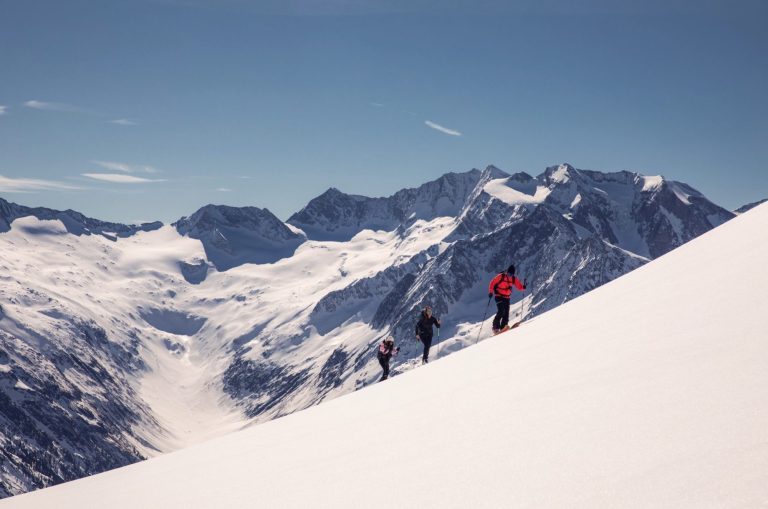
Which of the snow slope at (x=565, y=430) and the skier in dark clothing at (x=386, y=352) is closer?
the snow slope at (x=565, y=430)

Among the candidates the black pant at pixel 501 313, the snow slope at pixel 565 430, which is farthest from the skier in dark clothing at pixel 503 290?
the snow slope at pixel 565 430

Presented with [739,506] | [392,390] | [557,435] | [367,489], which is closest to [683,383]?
[557,435]

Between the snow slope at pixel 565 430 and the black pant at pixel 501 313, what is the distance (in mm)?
8716

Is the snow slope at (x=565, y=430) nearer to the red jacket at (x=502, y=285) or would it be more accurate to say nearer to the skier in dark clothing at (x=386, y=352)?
the red jacket at (x=502, y=285)

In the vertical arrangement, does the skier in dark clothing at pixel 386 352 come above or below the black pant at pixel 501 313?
below

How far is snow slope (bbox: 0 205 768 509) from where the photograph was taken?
4.01m

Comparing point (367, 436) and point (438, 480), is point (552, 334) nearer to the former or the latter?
point (367, 436)

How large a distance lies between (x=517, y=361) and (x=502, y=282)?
1091 centimetres

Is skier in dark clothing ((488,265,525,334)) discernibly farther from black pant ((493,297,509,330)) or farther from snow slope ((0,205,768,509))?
snow slope ((0,205,768,509))

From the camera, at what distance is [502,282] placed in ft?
66.7

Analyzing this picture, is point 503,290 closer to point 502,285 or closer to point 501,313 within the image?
point 502,285

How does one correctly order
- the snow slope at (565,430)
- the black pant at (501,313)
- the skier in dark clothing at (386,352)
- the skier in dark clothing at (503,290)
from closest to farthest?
the snow slope at (565,430)
the skier in dark clothing at (503,290)
the black pant at (501,313)
the skier in dark clothing at (386,352)

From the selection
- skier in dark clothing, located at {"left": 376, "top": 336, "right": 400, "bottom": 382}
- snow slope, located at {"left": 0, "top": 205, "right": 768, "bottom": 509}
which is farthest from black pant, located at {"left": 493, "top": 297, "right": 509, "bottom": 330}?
snow slope, located at {"left": 0, "top": 205, "right": 768, "bottom": 509}

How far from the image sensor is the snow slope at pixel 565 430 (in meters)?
4.01
